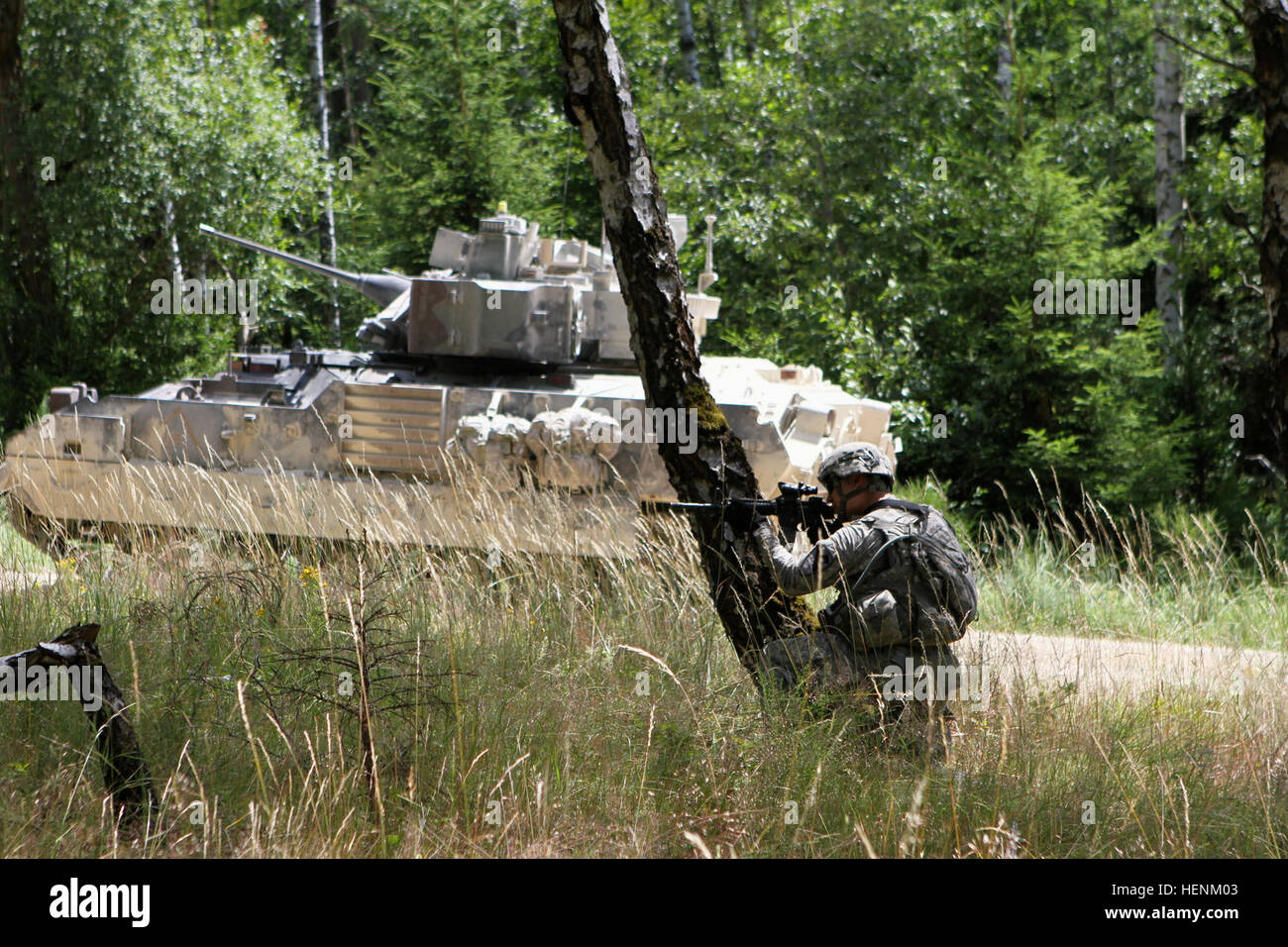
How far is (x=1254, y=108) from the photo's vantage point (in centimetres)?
1269

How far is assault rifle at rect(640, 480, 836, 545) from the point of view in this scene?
438 centimetres

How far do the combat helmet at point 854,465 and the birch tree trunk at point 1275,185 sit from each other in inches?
80.2

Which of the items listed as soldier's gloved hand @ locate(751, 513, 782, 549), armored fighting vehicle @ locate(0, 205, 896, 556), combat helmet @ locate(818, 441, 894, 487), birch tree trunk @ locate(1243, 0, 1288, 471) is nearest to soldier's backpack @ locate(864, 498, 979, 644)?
combat helmet @ locate(818, 441, 894, 487)

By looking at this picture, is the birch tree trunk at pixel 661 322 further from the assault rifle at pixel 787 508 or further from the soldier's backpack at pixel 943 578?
the soldier's backpack at pixel 943 578

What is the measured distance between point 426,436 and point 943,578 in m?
4.62

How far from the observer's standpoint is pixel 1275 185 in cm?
534

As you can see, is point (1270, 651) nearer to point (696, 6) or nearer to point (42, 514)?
point (42, 514)

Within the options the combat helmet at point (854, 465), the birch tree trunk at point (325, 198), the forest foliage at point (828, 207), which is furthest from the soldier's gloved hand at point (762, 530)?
the birch tree trunk at point (325, 198)

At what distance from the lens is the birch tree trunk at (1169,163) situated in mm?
14664

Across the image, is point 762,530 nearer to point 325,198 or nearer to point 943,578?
point 943,578

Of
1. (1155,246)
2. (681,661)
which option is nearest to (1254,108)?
(1155,246)

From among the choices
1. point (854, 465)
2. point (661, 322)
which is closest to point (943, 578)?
point (854, 465)

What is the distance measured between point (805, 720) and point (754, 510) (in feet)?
2.35

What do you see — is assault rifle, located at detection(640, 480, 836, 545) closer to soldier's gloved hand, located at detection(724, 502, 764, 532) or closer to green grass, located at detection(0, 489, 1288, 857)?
soldier's gloved hand, located at detection(724, 502, 764, 532)
